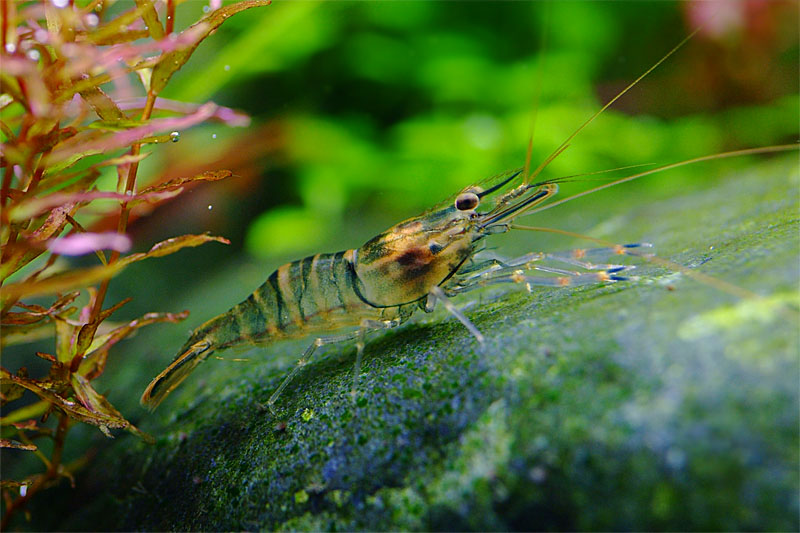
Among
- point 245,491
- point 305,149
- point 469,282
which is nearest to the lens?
point 245,491

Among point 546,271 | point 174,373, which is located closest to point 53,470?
point 174,373

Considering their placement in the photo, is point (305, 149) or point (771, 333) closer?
point (771, 333)

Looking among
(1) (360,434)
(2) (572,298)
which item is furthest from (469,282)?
(1) (360,434)

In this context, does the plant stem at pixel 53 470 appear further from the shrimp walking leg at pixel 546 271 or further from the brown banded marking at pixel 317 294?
the shrimp walking leg at pixel 546 271

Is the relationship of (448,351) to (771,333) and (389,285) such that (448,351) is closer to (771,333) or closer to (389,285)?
(389,285)

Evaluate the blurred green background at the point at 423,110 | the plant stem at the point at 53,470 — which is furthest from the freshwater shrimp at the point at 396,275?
the blurred green background at the point at 423,110
